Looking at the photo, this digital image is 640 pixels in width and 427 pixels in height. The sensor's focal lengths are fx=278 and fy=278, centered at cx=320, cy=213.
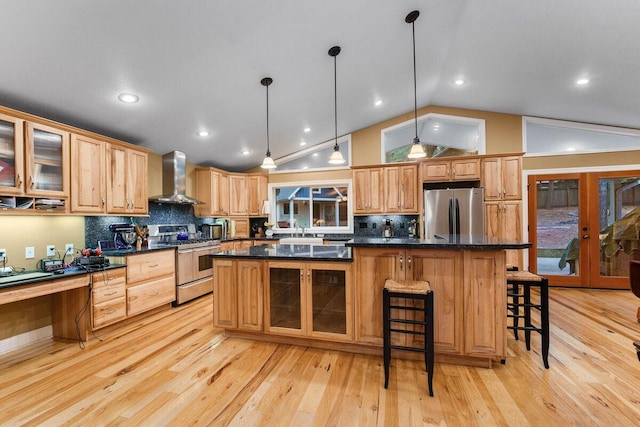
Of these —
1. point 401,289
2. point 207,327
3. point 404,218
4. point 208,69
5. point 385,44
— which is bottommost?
point 207,327

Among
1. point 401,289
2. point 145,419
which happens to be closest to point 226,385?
point 145,419

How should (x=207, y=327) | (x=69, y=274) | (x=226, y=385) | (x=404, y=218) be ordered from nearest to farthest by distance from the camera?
1. (x=226, y=385)
2. (x=69, y=274)
3. (x=207, y=327)
4. (x=404, y=218)

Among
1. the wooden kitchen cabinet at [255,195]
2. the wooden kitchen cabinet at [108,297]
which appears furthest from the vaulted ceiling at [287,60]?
the wooden kitchen cabinet at [108,297]

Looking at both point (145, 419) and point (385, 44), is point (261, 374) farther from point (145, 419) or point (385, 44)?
point (385, 44)

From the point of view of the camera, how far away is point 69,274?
8.76ft

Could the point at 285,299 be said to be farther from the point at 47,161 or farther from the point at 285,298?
the point at 47,161

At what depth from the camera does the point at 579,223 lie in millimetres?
4754

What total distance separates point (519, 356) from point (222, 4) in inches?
154

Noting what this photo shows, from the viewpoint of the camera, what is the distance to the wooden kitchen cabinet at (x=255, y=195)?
19.5 feet

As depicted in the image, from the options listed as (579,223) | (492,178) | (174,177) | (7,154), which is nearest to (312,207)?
(174,177)

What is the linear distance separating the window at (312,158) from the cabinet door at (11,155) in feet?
13.0

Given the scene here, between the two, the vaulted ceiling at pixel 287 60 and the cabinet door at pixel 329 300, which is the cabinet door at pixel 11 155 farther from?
the cabinet door at pixel 329 300

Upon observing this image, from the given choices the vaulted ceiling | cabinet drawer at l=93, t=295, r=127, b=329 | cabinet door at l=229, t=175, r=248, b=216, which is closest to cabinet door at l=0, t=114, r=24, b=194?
the vaulted ceiling

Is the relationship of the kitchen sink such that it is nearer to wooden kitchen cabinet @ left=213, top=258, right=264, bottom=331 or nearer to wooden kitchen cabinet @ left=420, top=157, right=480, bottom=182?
wooden kitchen cabinet @ left=420, top=157, right=480, bottom=182
